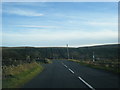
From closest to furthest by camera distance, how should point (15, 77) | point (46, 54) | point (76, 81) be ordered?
point (76, 81)
point (15, 77)
point (46, 54)

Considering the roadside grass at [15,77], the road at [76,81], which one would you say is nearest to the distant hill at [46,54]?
the roadside grass at [15,77]

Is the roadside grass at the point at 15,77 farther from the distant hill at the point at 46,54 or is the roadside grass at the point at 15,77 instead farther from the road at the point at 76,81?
the distant hill at the point at 46,54

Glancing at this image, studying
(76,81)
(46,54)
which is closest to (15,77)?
(76,81)

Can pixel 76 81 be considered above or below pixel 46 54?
above

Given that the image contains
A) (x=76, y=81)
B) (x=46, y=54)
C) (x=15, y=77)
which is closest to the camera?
(x=76, y=81)

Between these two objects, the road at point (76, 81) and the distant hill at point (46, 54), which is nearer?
the road at point (76, 81)

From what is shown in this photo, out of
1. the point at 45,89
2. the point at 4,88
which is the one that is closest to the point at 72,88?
the point at 45,89

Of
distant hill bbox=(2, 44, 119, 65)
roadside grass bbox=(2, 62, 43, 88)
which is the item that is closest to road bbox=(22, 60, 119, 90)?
roadside grass bbox=(2, 62, 43, 88)

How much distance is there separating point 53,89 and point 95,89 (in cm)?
188

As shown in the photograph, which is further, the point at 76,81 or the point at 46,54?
the point at 46,54

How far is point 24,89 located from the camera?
1115 centimetres

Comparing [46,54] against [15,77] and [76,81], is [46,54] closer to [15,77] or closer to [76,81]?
[15,77]

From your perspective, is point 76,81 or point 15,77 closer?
point 76,81

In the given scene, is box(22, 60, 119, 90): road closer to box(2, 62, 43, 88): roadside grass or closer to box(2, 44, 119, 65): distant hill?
box(2, 62, 43, 88): roadside grass
